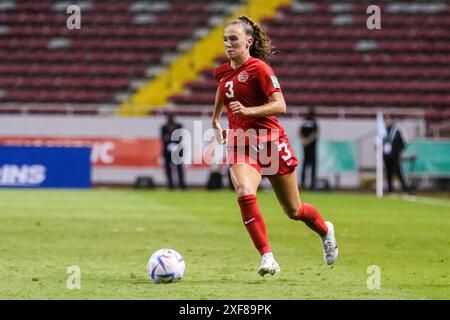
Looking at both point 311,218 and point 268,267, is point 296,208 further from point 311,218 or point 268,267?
point 268,267

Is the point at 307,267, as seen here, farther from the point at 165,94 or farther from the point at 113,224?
the point at 165,94

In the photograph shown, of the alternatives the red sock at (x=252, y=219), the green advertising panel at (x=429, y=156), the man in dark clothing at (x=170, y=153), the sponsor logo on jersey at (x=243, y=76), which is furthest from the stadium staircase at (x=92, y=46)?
the red sock at (x=252, y=219)

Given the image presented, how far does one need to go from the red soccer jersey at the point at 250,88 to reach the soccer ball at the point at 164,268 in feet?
4.24

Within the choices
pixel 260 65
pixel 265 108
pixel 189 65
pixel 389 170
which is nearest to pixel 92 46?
pixel 189 65

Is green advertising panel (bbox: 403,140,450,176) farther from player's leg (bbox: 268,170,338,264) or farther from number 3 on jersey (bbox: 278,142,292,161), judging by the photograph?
number 3 on jersey (bbox: 278,142,292,161)

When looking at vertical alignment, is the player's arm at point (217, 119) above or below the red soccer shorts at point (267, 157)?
above

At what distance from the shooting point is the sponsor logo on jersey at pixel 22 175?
25625 millimetres

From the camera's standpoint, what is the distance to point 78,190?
25.4 metres

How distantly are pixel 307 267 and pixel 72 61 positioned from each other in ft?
83.4

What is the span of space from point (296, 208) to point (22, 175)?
17.7m

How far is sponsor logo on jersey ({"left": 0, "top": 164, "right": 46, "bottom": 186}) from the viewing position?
25625mm

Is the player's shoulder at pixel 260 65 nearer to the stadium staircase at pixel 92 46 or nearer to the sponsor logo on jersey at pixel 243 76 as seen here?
the sponsor logo on jersey at pixel 243 76
